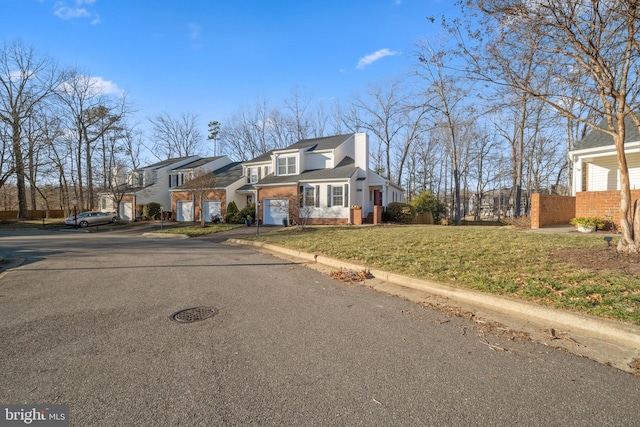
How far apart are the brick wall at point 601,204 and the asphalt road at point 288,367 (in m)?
11.7

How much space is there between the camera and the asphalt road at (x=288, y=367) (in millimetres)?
2314

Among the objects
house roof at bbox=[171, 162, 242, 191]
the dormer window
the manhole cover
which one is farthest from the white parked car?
the manhole cover

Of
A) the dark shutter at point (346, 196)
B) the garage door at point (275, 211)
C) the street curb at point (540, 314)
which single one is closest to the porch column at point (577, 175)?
the street curb at point (540, 314)

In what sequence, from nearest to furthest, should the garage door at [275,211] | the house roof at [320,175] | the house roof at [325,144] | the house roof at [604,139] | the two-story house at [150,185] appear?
1. the house roof at [604,139]
2. the house roof at [320,175]
3. the garage door at [275,211]
4. the house roof at [325,144]
5. the two-story house at [150,185]

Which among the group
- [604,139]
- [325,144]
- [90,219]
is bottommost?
[90,219]

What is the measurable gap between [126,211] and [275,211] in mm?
19595

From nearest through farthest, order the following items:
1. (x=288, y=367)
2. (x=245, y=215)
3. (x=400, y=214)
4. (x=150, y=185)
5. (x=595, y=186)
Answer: (x=288, y=367) → (x=595, y=186) → (x=400, y=214) → (x=245, y=215) → (x=150, y=185)

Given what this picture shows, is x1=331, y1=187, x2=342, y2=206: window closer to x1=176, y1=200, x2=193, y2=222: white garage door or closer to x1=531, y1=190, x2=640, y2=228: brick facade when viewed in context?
x1=531, y1=190, x2=640, y2=228: brick facade

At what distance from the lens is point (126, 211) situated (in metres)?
33.4

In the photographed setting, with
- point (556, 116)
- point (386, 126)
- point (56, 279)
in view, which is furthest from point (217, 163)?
point (556, 116)

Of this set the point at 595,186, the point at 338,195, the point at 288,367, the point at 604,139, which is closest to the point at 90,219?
the point at 338,195

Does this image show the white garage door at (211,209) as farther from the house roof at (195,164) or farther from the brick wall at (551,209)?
the brick wall at (551,209)

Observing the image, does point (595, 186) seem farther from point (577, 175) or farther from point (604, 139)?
point (604, 139)

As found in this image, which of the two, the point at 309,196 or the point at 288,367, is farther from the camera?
the point at 309,196
